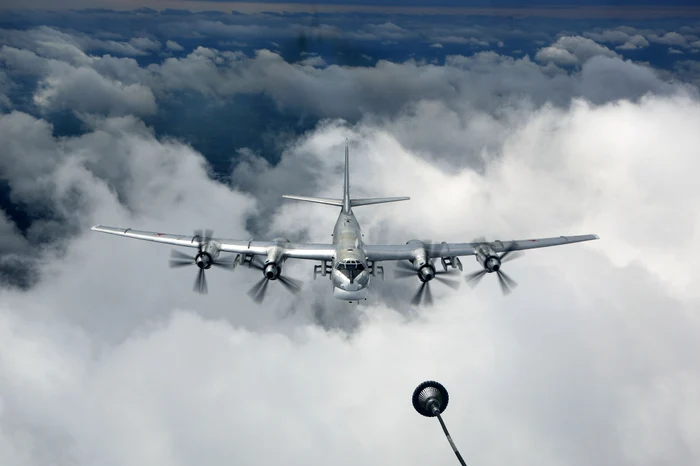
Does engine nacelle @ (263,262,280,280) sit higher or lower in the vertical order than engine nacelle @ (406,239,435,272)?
lower

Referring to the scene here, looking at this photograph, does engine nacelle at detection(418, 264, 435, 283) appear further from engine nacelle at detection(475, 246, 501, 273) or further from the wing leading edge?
engine nacelle at detection(475, 246, 501, 273)

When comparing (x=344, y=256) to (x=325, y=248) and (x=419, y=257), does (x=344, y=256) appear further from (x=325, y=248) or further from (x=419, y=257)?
(x=419, y=257)

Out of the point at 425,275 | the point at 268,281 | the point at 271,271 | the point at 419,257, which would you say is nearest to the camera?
the point at 268,281

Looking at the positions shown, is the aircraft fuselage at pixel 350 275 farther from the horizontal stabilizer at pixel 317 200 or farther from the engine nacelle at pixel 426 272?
the horizontal stabilizer at pixel 317 200

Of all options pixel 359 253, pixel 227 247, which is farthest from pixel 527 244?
pixel 227 247

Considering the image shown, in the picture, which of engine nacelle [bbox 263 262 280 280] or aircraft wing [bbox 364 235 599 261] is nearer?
engine nacelle [bbox 263 262 280 280]

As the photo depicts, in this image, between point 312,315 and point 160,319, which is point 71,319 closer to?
point 160,319

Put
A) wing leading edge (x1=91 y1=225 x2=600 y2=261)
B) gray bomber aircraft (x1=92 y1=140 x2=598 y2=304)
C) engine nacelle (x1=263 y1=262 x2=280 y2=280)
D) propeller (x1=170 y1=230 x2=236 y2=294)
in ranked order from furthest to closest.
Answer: wing leading edge (x1=91 y1=225 x2=600 y2=261)
propeller (x1=170 y1=230 x2=236 y2=294)
engine nacelle (x1=263 y1=262 x2=280 y2=280)
gray bomber aircraft (x1=92 y1=140 x2=598 y2=304)

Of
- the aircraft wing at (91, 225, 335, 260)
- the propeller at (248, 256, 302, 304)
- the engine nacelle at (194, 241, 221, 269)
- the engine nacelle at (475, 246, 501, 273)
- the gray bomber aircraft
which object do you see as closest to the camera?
the propeller at (248, 256, 302, 304)

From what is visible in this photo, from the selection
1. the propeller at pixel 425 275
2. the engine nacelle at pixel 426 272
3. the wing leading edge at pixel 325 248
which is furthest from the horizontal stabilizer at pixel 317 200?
the engine nacelle at pixel 426 272

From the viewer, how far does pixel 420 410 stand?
111 ft

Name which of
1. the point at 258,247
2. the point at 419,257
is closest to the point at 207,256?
the point at 258,247

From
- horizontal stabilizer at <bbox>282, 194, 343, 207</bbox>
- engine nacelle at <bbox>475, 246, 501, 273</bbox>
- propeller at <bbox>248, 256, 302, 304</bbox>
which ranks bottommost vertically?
propeller at <bbox>248, 256, 302, 304</bbox>

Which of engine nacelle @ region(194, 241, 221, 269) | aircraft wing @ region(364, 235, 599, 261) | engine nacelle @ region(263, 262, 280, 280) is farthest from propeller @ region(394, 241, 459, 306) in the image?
A: engine nacelle @ region(194, 241, 221, 269)
